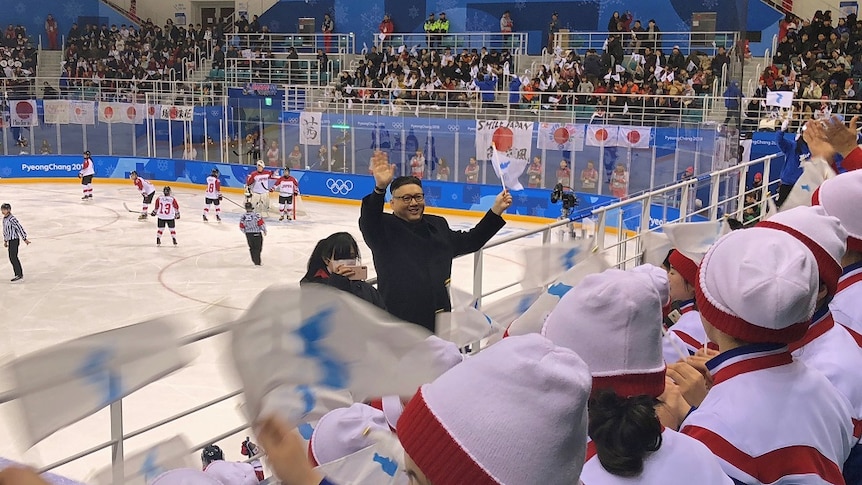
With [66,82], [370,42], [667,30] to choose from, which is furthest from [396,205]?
[66,82]

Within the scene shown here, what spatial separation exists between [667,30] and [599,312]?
72.7 feet

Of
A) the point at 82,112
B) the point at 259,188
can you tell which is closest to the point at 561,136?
the point at 259,188

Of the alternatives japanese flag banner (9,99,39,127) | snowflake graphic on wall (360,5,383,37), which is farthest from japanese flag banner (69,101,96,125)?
snowflake graphic on wall (360,5,383,37)

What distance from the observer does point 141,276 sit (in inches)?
485

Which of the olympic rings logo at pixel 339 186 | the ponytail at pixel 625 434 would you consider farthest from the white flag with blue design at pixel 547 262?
the olympic rings logo at pixel 339 186

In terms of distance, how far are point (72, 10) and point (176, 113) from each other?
11.8 meters

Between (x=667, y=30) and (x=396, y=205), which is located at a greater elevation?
(x=667, y=30)

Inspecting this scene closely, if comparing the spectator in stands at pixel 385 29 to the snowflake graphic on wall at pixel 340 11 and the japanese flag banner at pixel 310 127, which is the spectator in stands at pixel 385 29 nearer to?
the snowflake graphic on wall at pixel 340 11

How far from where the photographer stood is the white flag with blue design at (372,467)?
4.81 feet

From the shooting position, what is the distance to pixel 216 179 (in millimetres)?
17016

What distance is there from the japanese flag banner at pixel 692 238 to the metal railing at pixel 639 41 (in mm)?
14170

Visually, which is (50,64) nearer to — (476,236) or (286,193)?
(286,193)

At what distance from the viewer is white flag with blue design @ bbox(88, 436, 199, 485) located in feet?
4.85

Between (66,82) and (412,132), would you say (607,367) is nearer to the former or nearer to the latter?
(412,132)
